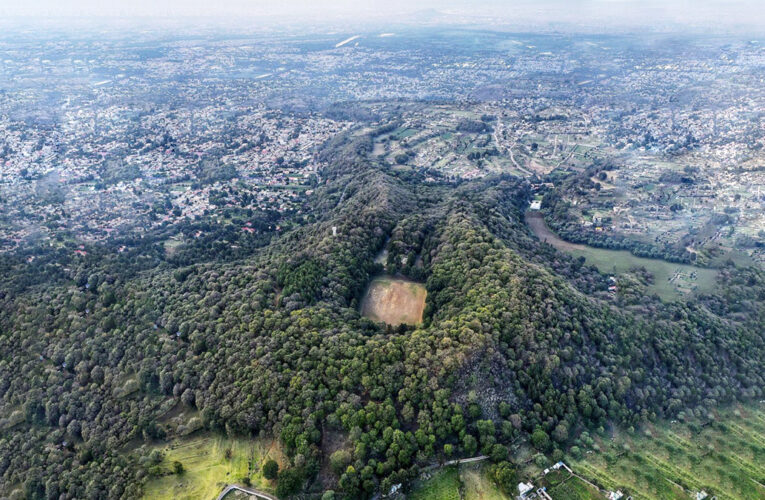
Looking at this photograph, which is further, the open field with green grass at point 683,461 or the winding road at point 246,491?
the open field with green grass at point 683,461

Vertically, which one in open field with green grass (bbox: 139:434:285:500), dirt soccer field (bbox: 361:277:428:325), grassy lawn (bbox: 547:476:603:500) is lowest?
open field with green grass (bbox: 139:434:285:500)

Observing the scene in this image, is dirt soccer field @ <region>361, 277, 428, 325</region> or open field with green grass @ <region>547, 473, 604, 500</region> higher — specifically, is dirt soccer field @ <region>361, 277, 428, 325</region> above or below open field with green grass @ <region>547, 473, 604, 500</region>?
above

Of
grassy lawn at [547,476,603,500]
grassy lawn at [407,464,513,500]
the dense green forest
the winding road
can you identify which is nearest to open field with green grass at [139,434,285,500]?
the winding road

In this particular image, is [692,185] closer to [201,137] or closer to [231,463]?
[231,463]

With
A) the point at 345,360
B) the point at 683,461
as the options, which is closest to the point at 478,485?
the point at 345,360

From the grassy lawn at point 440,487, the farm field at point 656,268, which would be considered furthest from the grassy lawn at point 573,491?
the farm field at point 656,268

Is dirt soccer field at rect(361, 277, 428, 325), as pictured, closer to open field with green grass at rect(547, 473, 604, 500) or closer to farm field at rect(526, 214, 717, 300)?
open field with green grass at rect(547, 473, 604, 500)

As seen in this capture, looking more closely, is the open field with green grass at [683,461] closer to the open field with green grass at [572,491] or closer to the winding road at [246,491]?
the open field with green grass at [572,491]
